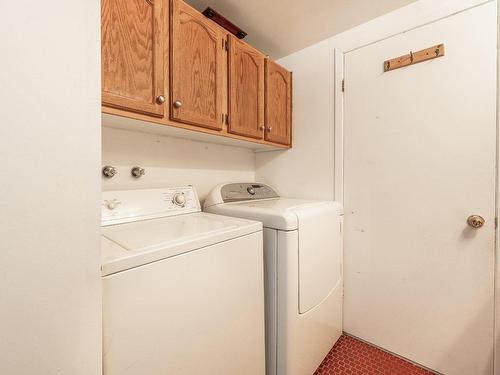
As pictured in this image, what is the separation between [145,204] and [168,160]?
396 millimetres

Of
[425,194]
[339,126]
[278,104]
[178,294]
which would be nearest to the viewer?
[178,294]

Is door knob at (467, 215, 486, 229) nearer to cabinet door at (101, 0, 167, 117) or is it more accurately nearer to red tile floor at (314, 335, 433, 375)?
red tile floor at (314, 335, 433, 375)

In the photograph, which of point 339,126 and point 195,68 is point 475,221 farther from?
point 195,68

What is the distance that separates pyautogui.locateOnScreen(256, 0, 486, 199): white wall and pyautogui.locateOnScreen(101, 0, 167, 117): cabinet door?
117cm

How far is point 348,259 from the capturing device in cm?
169

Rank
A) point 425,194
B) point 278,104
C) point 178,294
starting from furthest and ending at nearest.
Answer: point 278,104 → point 425,194 → point 178,294

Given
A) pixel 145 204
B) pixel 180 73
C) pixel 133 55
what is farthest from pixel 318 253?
pixel 133 55

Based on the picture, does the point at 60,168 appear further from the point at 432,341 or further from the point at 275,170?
the point at 432,341

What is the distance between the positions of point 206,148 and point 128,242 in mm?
1109

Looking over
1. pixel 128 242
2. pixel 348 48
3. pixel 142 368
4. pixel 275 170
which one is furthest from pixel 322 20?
pixel 142 368

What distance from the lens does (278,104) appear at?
71.4 inches

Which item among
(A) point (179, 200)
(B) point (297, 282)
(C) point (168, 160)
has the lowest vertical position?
(B) point (297, 282)

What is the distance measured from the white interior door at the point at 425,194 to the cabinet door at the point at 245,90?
64 centimetres

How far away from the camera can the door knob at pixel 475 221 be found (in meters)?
1.23
